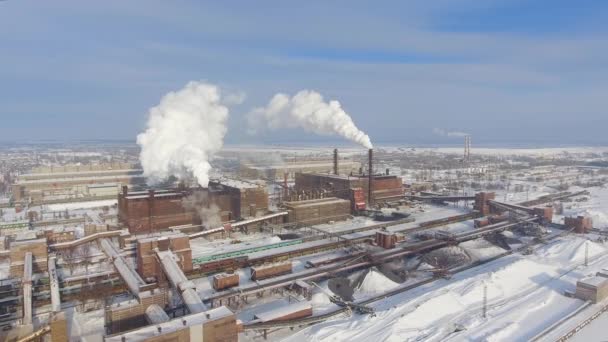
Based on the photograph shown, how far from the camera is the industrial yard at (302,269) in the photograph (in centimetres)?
1529

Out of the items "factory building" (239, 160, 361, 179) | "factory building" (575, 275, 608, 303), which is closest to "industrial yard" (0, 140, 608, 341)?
"factory building" (575, 275, 608, 303)

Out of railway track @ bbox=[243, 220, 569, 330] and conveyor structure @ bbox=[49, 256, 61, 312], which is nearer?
railway track @ bbox=[243, 220, 569, 330]

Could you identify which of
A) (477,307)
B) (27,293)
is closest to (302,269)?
(477,307)

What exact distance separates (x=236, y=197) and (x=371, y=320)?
1812 centimetres

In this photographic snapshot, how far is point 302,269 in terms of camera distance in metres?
22.3

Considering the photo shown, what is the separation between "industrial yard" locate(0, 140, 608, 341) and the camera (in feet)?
50.2

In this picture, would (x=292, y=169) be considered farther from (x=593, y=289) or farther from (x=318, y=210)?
(x=593, y=289)

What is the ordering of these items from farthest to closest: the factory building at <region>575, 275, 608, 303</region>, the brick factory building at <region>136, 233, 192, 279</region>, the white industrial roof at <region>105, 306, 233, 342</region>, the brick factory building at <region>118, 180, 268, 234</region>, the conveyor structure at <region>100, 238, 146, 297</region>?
the brick factory building at <region>118, 180, 268, 234</region> → the brick factory building at <region>136, 233, 192, 279</region> → the factory building at <region>575, 275, 608, 303</region> → the conveyor structure at <region>100, 238, 146, 297</region> → the white industrial roof at <region>105, 306, 233, 342</region>

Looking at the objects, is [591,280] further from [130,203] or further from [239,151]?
[239,151]

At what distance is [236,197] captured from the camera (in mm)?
31969

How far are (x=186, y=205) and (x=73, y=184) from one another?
2851cm

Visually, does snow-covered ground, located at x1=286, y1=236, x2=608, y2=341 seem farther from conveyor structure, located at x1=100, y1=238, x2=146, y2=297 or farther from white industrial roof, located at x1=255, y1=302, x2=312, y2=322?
conveyor structure, located at x1=100, y1=238, x2=146, y2=297

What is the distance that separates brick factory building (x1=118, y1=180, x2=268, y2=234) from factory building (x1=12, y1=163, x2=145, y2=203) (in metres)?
20.2

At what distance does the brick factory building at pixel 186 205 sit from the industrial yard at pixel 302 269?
0.10m
